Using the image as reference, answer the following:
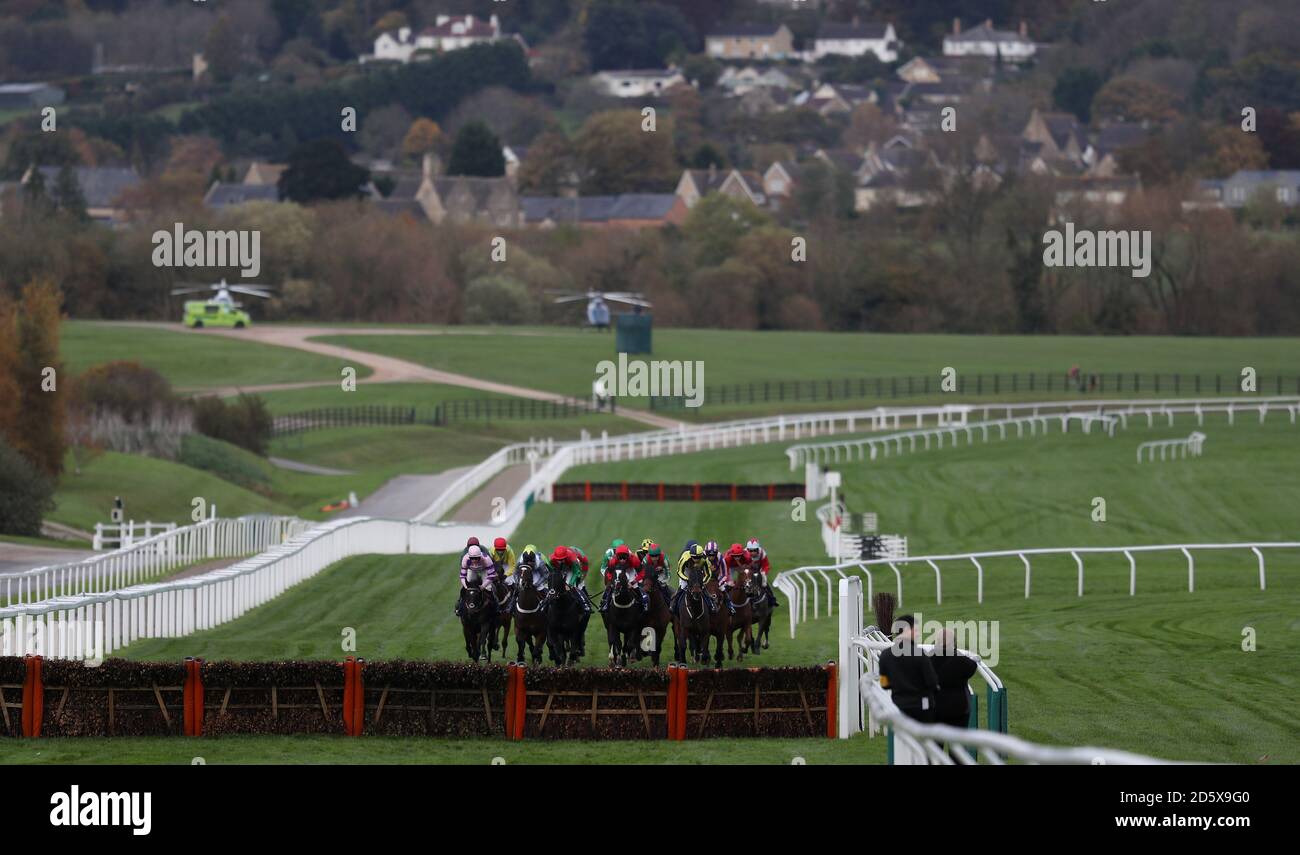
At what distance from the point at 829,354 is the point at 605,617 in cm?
6843

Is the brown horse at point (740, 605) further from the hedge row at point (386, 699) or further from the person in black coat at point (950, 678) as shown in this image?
the person in black coat at point (950, 678)

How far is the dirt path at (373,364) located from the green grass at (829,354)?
995 mm

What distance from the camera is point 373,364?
277ft

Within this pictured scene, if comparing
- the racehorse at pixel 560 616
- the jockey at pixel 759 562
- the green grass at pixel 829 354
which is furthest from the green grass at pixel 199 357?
the racehorse at pixel 560 616

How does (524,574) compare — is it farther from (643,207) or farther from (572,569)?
(643,207)

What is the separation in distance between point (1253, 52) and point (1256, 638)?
530 ft

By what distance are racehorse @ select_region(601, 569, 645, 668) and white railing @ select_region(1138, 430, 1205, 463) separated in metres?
30.8

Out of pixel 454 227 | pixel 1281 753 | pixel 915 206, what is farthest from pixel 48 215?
pixel 1281 753

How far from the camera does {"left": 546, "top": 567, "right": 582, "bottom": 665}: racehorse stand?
827 inches

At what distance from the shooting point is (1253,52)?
176625 millimetres

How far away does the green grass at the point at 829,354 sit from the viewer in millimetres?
81375

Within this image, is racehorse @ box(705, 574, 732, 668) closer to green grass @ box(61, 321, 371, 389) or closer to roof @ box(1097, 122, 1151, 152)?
green grass @ box(61, 321, 371, 389)

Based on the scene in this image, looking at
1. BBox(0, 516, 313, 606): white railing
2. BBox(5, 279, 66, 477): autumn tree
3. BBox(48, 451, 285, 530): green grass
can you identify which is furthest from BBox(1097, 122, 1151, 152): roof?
BBox(0, 516, 313, 606): white railing
